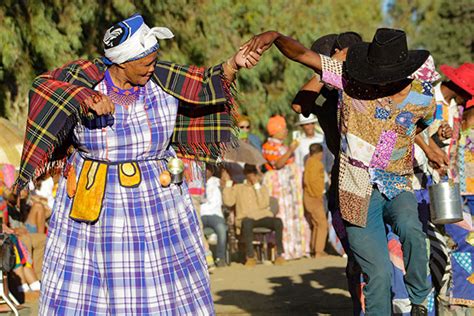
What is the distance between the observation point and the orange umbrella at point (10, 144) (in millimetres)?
12617

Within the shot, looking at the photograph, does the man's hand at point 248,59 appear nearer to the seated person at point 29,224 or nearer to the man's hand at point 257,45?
the man's hand at point 257,45

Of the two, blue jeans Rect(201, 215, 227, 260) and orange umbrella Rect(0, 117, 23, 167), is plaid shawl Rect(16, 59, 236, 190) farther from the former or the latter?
blue jeans Rect(201, 215, 227, 260)

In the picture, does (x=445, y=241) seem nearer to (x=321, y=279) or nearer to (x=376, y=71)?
(x=376, y=71)

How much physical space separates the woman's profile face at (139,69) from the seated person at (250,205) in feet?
31.5

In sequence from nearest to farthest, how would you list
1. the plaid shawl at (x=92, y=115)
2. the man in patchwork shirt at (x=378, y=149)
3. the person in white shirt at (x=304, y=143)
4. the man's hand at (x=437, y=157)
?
the plaid shawl at (x=92, y=115) < the man in patchwork shirt at (x=378, y=149) < the man's hand at (x=437, y=157) < the person in white shirt at (x=304, y=143)

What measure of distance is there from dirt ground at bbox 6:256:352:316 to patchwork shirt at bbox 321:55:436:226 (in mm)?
3045

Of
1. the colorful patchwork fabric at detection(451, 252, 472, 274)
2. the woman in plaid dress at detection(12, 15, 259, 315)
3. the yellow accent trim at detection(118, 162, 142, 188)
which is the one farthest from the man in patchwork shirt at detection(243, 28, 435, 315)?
the colorful patchwork fabric at detection(451, 252, 472, 274)

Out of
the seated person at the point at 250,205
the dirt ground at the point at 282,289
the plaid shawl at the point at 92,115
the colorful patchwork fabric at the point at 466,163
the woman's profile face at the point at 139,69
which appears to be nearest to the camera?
the plaid shawl at the point at 92,115

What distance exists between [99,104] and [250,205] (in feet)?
33.1

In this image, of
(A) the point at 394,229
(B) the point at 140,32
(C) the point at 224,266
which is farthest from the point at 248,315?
(C) the point at 224,266

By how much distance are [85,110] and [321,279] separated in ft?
24.9

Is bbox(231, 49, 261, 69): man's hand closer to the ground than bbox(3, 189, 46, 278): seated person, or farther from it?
farther from it

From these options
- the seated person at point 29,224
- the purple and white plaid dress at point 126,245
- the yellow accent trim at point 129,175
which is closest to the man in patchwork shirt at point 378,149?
the purple and white plaid dress at point 126,245

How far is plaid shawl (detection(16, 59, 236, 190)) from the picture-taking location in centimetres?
614
